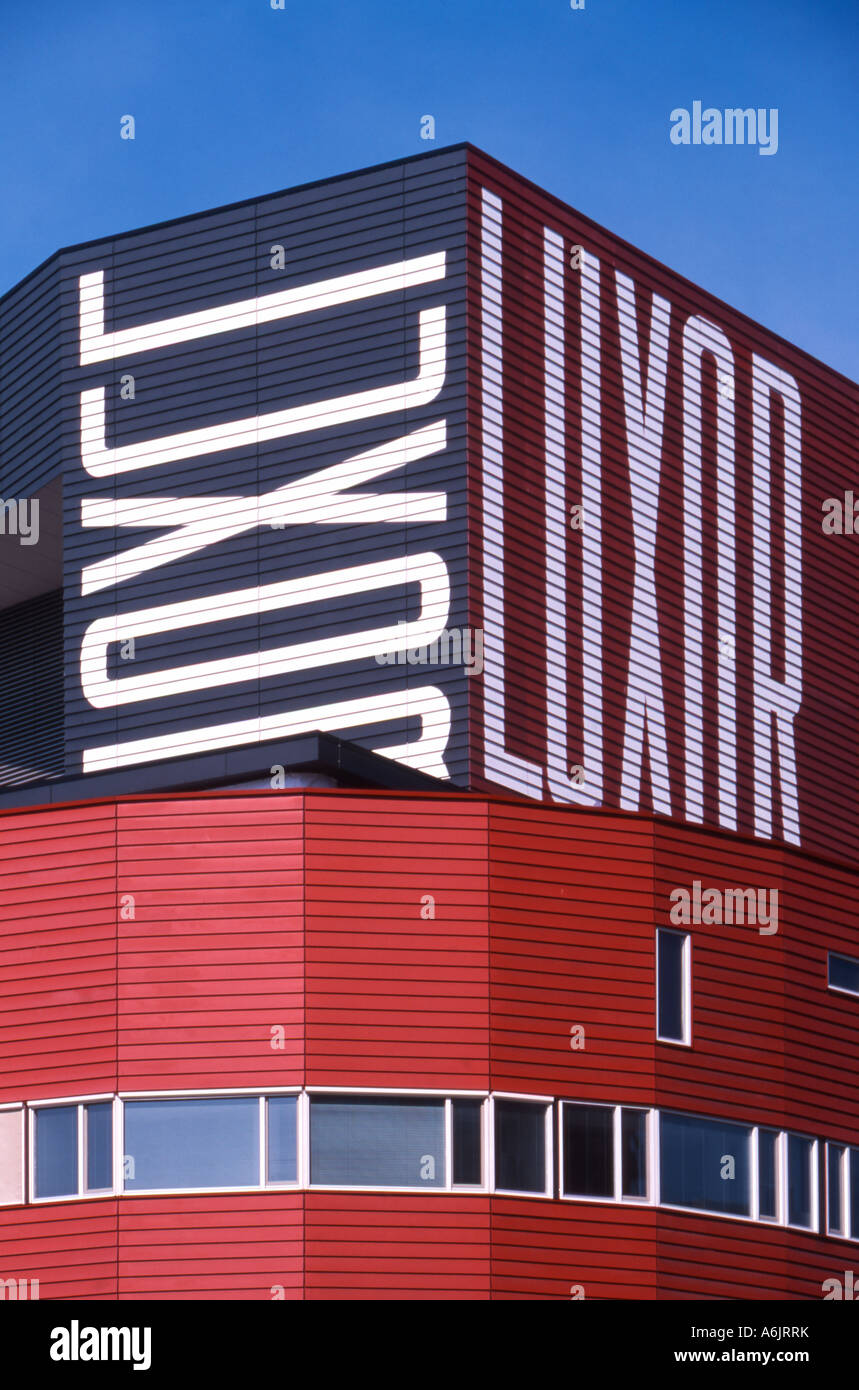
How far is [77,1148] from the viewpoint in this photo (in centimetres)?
2909

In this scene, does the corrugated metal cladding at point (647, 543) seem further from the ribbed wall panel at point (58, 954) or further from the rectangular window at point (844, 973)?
the ribbed wall panel at point (58, 954)

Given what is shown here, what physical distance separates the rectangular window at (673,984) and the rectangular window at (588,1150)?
144 centimetres

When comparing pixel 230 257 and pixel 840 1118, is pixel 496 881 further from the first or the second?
pixel 230 257

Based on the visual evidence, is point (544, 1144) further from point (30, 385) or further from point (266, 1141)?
point (30, 385)

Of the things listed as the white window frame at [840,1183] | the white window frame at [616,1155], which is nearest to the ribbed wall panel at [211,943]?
the white window frame at [616,1155]

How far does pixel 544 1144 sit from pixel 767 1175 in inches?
143

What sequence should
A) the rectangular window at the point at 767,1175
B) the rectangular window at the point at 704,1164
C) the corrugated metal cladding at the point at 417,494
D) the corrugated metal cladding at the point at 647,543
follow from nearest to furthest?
the rectangular window at the point at 704,1164
the rectangular window at the point at 767,1175
the corrugated metal cladding at the point at 417,494
the corrugated metal cladding at the point at 647,543

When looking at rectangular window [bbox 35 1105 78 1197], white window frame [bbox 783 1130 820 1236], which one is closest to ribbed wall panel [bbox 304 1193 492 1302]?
rectangular window [bbox 35 1105 78 1197]

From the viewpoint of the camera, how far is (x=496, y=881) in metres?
29.7

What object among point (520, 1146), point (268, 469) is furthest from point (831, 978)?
point (268, 469)

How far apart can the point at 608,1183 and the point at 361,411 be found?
50.4 feet

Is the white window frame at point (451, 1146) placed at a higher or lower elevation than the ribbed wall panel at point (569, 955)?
lower

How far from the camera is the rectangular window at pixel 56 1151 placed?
29.1 meters
